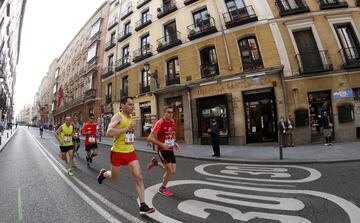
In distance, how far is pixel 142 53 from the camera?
73.9 ft

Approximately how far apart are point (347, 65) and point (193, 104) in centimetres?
973

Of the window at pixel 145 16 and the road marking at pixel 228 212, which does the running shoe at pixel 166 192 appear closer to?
the road marking at pixel 228 212

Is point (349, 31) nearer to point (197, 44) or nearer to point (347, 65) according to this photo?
point (347, 65)

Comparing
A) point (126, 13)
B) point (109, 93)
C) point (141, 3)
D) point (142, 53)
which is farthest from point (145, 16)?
point (109, 93)

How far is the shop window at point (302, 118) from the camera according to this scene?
13828 mm

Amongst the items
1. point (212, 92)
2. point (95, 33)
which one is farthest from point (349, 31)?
point (95, 33)


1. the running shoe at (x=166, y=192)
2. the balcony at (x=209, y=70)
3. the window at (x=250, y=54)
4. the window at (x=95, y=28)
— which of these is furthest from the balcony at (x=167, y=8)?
the running shoe at (x=166, y=192)


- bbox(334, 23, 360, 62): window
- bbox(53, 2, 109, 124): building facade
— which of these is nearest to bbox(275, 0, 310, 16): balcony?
bbox(334, 23, 360, 62): window

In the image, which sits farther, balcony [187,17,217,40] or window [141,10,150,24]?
window [141,10,150,24]

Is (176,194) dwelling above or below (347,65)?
below

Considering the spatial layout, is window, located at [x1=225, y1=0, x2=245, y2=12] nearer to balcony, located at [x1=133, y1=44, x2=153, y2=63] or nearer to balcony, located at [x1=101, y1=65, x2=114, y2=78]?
balcony, located at [x1=133, y1=44, x2=153, y2=63]

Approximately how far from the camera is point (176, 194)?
199 inches

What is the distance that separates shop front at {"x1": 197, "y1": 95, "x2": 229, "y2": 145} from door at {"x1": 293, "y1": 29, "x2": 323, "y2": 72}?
17.0 ft

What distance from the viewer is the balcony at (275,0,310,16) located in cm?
1484
